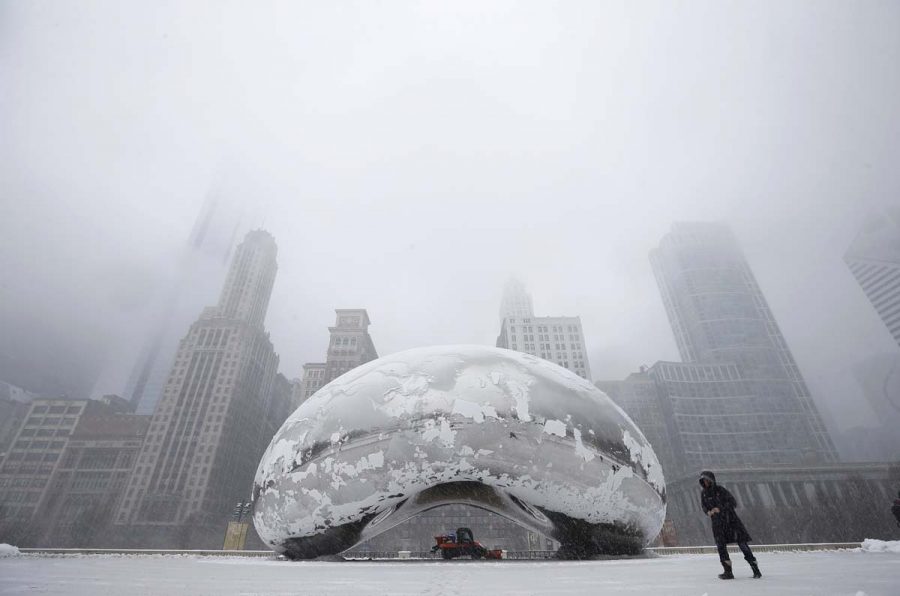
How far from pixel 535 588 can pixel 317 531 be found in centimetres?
456

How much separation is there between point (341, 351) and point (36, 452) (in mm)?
76600

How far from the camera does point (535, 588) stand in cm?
360

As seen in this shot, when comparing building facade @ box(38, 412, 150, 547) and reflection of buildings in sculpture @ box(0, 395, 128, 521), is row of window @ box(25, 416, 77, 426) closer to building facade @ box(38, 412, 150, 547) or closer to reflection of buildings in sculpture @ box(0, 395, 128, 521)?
reflection of buildings in sculpture @ box(0, 395, 128, 521)

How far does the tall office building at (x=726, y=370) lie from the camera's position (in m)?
104

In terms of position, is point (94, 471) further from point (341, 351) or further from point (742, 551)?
point (742, 551)

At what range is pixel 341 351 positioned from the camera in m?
114

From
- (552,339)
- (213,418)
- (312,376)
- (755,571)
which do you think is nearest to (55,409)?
(213,418)

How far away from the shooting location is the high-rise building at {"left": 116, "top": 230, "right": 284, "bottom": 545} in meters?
88.0

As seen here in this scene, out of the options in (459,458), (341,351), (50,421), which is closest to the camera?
(459,458)

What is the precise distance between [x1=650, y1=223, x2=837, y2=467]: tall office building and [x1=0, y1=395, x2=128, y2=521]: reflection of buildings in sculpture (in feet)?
503

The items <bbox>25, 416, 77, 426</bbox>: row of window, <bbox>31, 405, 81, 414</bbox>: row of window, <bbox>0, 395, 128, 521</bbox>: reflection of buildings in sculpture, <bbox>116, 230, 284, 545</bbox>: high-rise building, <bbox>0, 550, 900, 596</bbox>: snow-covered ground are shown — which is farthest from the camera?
<bbox>31, 405, 81, 414</bbox>: row of window

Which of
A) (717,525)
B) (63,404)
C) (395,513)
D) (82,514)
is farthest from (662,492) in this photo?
(63,404)

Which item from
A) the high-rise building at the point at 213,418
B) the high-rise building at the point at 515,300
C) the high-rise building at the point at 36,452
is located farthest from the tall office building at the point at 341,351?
the high-rise building at the point at 515,300

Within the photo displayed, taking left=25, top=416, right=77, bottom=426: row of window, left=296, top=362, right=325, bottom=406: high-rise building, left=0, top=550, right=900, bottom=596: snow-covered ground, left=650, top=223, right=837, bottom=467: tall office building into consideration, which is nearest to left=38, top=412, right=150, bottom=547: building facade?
left=25, top=416, right=77, bottom=426: row of window
